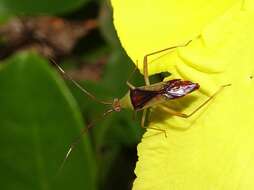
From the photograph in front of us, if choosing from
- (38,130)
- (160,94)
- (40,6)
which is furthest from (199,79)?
(40,6)

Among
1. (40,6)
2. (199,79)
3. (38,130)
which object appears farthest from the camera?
(40,6)

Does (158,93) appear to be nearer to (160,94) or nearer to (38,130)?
(160,94)

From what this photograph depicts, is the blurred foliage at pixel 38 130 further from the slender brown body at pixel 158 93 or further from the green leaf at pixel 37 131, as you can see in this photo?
the slender brown body at pixel 158 93

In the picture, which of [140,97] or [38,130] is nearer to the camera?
[140,97]

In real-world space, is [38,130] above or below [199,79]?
below

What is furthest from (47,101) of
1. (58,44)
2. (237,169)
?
(58,44)

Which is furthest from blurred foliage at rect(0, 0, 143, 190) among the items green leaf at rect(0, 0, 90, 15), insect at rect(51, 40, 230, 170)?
green leaf at rect(0, 0, 90, 15)
